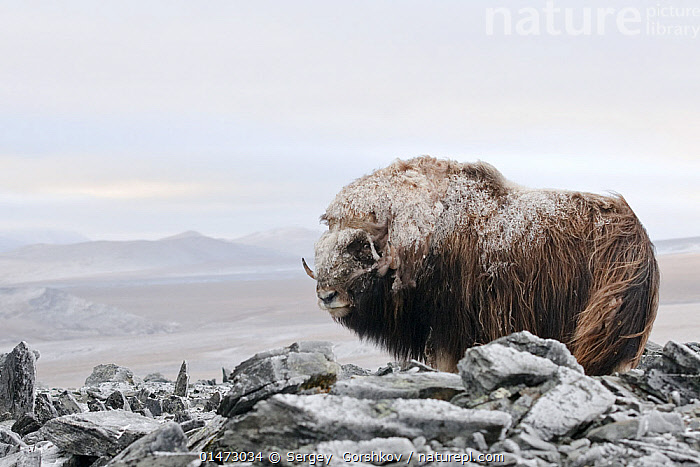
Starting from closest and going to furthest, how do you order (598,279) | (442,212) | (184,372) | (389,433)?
(389,433) < (598,279) < (442,212) < (184,372)

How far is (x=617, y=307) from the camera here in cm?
352

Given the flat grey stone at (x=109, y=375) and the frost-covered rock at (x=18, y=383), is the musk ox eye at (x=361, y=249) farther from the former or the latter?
the flat grey stone at (x=109, y=375)

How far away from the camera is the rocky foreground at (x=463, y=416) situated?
7.06ft

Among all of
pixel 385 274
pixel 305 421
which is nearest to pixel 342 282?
pixel 385 274

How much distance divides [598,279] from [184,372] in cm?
403

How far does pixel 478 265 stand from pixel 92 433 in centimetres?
208

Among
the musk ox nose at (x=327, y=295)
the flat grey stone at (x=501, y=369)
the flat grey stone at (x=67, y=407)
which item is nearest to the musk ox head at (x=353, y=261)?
the musk ox nose at (x=327, y=295)

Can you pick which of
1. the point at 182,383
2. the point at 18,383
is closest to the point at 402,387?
the point at 18,383

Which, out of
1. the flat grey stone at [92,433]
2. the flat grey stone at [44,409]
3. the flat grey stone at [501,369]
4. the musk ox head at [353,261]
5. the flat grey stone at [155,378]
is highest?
the musk ox head at [353,261]

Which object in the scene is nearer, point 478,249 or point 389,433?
point 389,433

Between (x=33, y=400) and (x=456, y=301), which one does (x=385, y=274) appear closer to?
(x=456, y=301)

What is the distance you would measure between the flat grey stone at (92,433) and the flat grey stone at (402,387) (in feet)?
4.15

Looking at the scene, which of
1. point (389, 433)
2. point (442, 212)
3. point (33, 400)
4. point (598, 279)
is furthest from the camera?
point (33, 400)

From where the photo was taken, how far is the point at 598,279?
11.8ft
